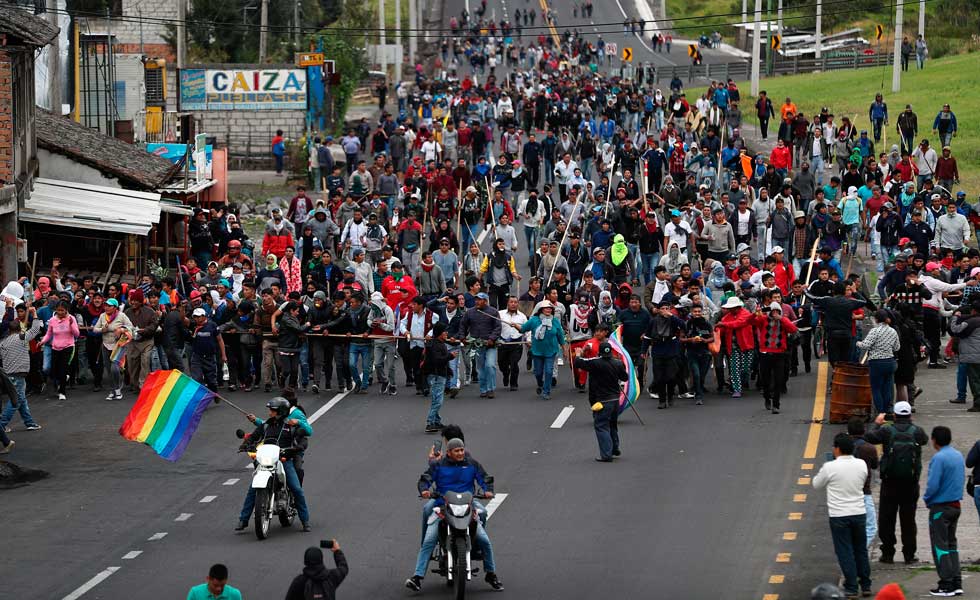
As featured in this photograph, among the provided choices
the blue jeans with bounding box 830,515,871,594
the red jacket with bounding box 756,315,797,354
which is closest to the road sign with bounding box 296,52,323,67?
the red jacket with bounding box 756,315,797,354

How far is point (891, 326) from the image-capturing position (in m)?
22.1

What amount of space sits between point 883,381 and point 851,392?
2.35 ft

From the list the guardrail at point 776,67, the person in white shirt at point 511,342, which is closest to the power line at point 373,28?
the guardrail at point 776,67

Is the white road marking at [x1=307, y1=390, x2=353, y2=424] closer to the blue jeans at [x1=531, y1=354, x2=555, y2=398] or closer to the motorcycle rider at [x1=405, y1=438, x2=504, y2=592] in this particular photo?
the blue jeans at [x1=531, y1=354, x2=555, y2=398]

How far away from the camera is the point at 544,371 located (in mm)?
24859

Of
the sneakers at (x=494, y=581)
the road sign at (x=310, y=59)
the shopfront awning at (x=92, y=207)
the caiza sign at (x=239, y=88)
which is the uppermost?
the road sign at (x=310, y=59)

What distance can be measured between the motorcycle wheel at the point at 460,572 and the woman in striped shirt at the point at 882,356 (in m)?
7.78

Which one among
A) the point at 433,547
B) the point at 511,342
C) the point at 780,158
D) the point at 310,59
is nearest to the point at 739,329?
the point at 511,342

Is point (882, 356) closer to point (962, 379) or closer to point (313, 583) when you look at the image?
point (962, 379)

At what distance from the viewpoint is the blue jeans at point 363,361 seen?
1004 inches

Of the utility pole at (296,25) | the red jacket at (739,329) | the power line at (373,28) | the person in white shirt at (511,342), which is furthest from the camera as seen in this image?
the utility pole at (296,25)

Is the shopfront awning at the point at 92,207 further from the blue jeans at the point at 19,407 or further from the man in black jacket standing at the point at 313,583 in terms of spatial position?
the man in black jacket standing at the point at 313,583

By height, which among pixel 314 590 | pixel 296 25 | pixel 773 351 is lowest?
pixel 314 590

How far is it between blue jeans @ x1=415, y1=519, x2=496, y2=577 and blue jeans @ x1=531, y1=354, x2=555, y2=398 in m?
9.01
